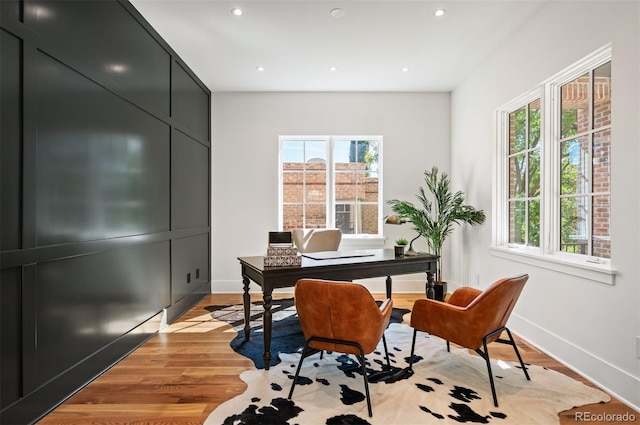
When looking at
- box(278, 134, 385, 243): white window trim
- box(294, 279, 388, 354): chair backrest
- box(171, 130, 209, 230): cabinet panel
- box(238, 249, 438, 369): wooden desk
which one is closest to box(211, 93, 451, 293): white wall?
box(278, 134, 385, 243): white window trim

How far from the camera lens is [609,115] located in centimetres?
236

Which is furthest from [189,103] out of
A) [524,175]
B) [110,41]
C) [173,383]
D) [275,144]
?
[524,175]

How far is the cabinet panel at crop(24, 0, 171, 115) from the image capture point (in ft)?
6.60

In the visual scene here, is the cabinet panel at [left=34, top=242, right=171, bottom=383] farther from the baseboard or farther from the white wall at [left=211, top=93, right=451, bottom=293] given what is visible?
the baseboard

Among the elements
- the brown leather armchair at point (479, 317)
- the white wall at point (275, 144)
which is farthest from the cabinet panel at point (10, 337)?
the white wall at point (275, 144)

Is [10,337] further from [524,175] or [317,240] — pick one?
[524,175]

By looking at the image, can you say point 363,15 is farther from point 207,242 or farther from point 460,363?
point 207,242

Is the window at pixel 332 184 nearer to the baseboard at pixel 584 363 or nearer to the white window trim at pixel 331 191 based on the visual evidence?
the white window trim at pixel 331 191

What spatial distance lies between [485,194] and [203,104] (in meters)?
3.93

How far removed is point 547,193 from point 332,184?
9.47ft

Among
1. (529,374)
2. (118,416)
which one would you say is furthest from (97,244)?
(529,374)

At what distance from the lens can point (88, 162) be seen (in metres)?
2.31

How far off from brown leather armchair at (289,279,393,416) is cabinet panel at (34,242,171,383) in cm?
147

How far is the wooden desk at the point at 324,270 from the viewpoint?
8.14 feet
